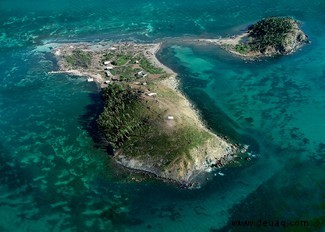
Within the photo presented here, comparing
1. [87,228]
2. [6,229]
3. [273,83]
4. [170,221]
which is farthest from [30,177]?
[273,83]

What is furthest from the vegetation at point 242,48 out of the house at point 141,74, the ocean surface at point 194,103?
the house at point 141,74

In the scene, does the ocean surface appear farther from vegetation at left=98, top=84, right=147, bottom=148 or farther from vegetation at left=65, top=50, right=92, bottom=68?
vegetation at left=65, top=50, right=92, bottom=68

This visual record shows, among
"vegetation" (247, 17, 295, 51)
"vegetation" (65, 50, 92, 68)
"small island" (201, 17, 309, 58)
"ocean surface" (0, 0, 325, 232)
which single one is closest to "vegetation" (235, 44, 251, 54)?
"small island" (201, 17, 309, 58)

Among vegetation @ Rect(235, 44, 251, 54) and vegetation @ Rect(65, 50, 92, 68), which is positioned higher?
vegetation @ Rect(65, 50, 92, 68)

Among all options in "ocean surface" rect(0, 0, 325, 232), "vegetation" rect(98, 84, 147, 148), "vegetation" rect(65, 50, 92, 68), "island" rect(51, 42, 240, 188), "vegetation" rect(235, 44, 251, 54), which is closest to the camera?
"ocean surface" rect(0, 0, 325, 232)

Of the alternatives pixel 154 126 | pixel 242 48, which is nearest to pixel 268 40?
pixel 242 48

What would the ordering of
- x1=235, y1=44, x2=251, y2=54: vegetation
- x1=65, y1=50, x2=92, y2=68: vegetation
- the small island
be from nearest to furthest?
x1=65, y1=50, x2=92, y2=68: vegetation, the small island, x1=235, y1=44, x2=251, y2=54: vegetation

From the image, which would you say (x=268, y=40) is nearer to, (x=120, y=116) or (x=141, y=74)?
(x=141, y=74)
